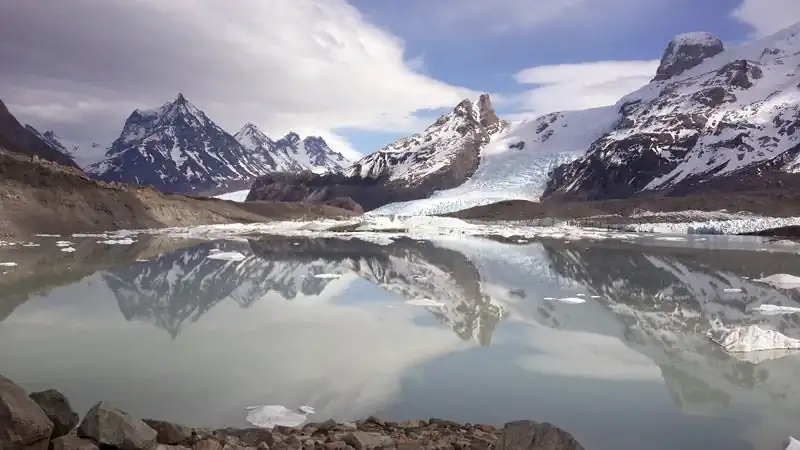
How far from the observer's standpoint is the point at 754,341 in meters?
11.6

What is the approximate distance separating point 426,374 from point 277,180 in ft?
637

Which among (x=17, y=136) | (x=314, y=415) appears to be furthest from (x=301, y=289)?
(x=17, y=136)

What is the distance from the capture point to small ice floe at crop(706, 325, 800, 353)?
37.6ft

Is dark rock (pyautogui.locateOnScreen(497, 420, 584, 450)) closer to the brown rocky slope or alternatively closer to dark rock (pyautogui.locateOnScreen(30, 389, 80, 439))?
dark rock (pyautogui.locateOnScreen(30, 389, 80, 439))

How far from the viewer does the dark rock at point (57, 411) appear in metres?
5.25

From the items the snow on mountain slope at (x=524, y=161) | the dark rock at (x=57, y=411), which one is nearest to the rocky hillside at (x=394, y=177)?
the snow on mountain slope at (x=524, y=161)

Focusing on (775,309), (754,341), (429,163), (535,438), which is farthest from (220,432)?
(429,163)

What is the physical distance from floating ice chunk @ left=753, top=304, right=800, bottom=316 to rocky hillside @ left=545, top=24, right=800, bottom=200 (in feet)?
318

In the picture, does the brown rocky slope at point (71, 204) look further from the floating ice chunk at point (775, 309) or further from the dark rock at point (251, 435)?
the floating ice chunk at point (775, 309)

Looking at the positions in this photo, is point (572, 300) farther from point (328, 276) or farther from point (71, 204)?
point (71, 204)

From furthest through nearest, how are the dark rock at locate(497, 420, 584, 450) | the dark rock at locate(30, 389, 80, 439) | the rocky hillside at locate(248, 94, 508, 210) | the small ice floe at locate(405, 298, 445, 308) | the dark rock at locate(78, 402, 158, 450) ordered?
the rocky hillside at locate(248, 94, 508, 210) < the small ice floe at locate(405, 298, 445, 308) < the dark rock at locate(30, 389, 80, 439) < the dark rock at locate(497, 420, 584, 450) < the dark rock at locate(78, 402, 158, 450)

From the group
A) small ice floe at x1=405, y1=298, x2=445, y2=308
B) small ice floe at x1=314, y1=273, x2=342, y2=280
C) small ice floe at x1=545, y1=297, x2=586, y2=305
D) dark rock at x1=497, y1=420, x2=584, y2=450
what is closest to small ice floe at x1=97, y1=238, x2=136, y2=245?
small ice floe at x1=314, y1=273, x2=342, y2=280

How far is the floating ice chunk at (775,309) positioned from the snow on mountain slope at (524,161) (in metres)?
104

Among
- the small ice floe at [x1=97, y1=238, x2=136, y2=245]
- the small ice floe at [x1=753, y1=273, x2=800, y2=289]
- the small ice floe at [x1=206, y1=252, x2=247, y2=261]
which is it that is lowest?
the small ice floe at [x1=753, y1=273, x2=800, y2=289]
